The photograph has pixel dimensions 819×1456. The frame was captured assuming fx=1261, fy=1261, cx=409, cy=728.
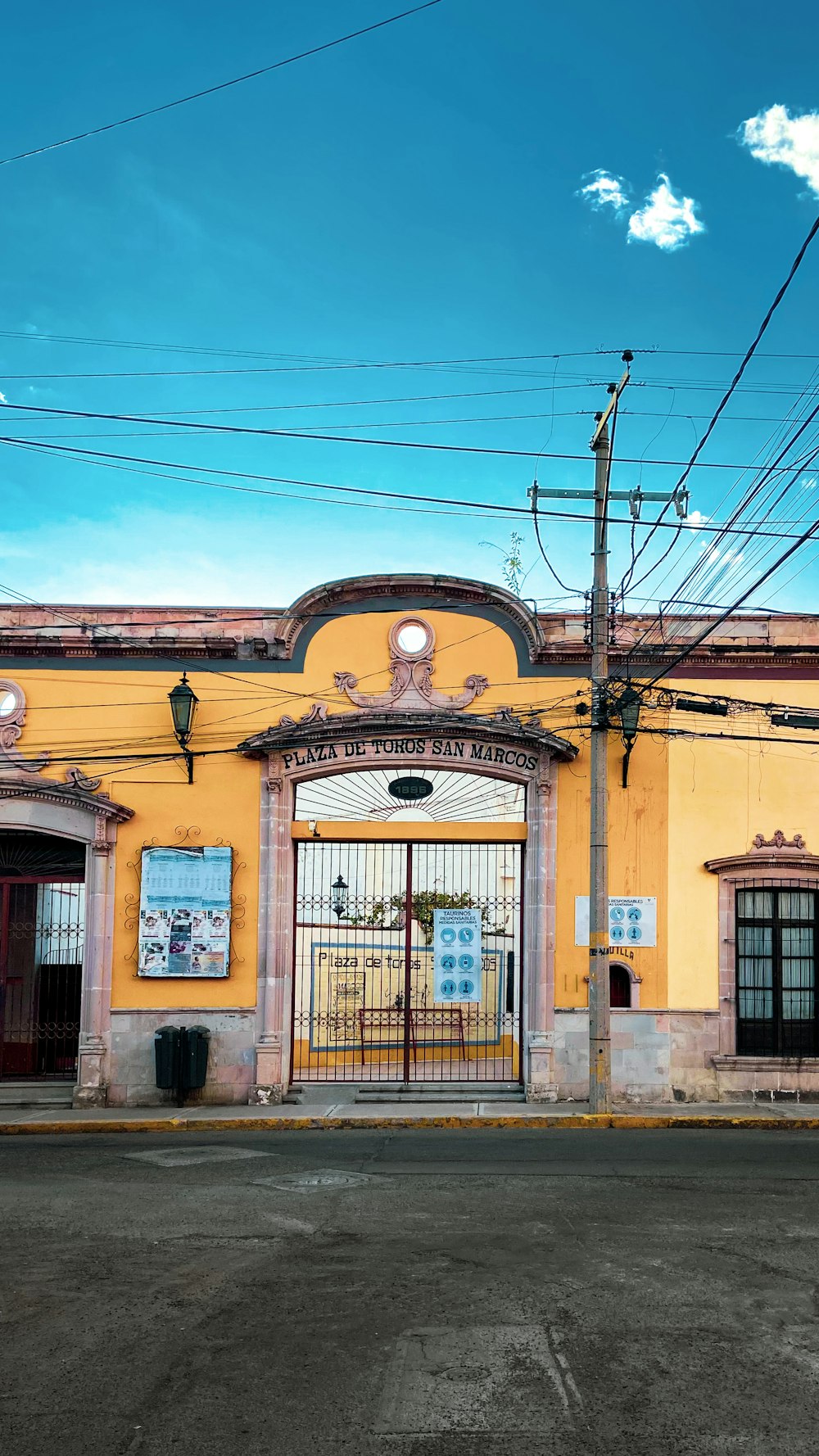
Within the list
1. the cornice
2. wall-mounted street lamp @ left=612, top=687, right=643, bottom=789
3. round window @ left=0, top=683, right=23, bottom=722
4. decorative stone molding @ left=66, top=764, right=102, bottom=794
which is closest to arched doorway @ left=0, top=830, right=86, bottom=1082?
decorative stone molding @ left=66, top=764, right=102, bottom=794

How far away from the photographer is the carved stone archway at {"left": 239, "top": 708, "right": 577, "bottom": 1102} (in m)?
16.4

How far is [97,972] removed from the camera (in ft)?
54.4

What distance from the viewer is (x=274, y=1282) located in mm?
7703

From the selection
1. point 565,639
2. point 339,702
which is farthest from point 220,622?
point 565,639

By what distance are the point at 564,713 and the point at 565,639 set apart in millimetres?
998

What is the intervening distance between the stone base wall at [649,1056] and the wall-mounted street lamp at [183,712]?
6022mm

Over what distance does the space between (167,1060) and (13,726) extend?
493 centimetres

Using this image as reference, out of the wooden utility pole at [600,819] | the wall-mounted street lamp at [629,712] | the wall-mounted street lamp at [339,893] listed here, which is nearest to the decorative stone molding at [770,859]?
the wooden utility pole at [600,819]

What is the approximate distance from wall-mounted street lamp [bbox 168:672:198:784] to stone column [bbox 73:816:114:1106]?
1420 mm

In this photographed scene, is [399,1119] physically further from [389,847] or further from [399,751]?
[399,751]

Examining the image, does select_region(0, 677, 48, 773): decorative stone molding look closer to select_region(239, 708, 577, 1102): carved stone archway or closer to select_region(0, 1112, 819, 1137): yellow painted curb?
select_region(239, 708, 577, 1102): carved stone archway

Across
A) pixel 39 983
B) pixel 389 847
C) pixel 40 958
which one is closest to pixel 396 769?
pixel 389 847

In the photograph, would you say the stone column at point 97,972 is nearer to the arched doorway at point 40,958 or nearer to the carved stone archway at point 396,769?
the arched doorway at point 40,958

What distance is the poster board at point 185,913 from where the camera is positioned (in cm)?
1662
